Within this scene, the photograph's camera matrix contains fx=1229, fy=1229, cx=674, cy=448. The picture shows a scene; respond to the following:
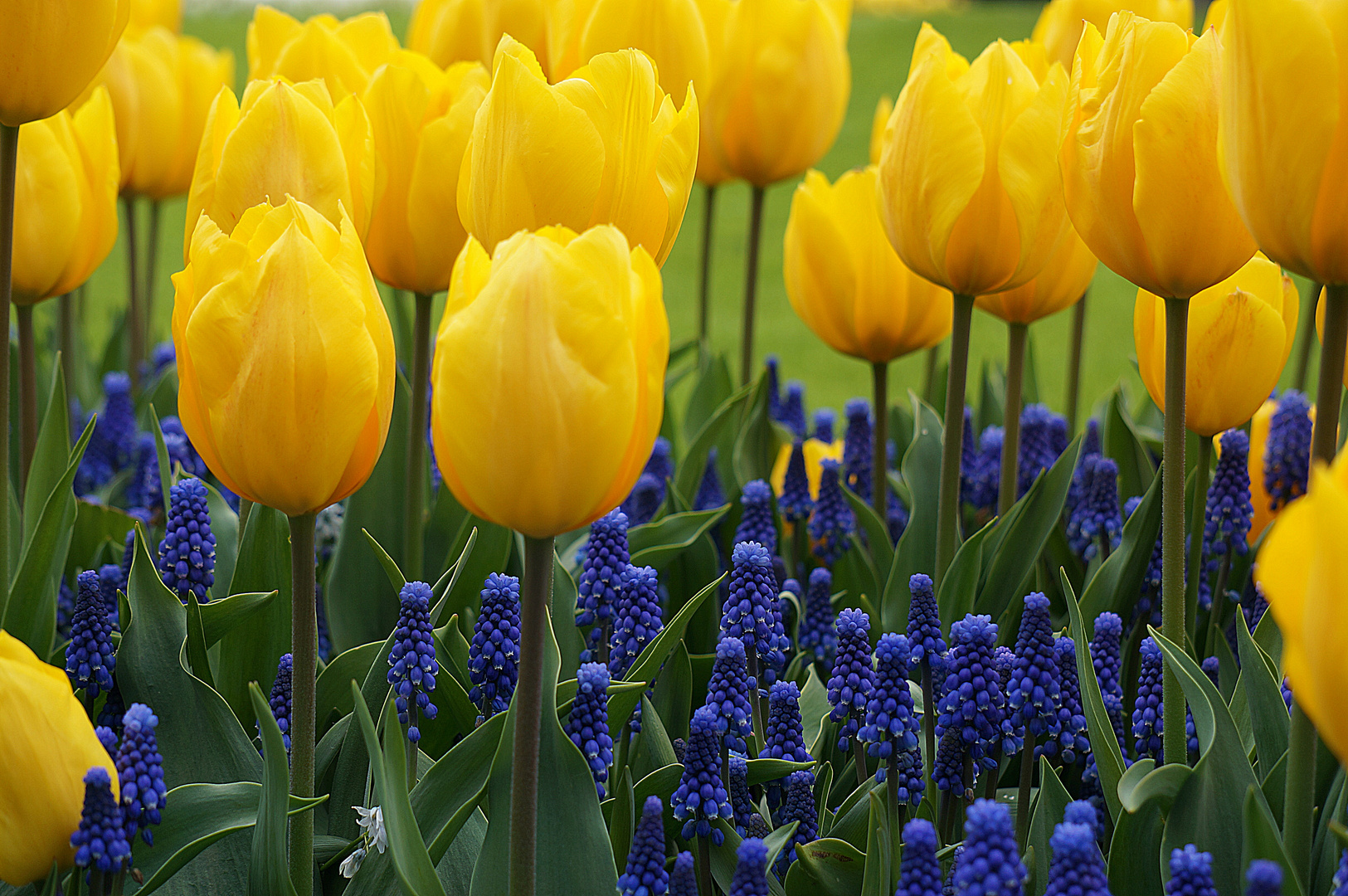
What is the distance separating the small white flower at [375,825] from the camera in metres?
1.07

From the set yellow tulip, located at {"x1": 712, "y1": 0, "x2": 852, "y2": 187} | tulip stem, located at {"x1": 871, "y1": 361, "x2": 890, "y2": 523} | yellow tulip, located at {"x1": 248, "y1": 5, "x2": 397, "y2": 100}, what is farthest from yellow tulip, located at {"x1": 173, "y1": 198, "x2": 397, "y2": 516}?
yellow tulip, located at {"x1": 712, "y1": 0, "x2": 852, "y2": 187}

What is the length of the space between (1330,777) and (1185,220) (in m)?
0.53

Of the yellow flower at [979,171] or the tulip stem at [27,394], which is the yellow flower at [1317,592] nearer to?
the yellow flower at [979,171]

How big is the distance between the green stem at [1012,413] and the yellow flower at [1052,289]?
0.03 m

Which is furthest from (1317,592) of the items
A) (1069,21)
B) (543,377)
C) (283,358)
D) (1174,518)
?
(1069,21)

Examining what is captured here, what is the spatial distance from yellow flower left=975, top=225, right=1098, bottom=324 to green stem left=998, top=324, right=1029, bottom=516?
30mm

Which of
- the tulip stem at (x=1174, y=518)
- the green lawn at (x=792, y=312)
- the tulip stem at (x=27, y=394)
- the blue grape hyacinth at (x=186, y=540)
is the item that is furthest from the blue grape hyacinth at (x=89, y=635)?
the green lawn at (x=792, y=312)

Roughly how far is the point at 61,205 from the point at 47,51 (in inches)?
17.5

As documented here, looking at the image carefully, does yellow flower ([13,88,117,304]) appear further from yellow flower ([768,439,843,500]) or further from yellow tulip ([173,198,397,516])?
yellow flower ([768,439,843,500])

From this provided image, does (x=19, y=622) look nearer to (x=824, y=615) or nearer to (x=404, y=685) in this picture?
(x=404, y=685)

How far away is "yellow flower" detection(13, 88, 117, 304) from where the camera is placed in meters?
1.64

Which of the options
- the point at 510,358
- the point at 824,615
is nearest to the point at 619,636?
the point at 824,615

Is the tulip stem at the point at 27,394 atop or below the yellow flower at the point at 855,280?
below

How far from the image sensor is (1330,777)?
1.13 m
